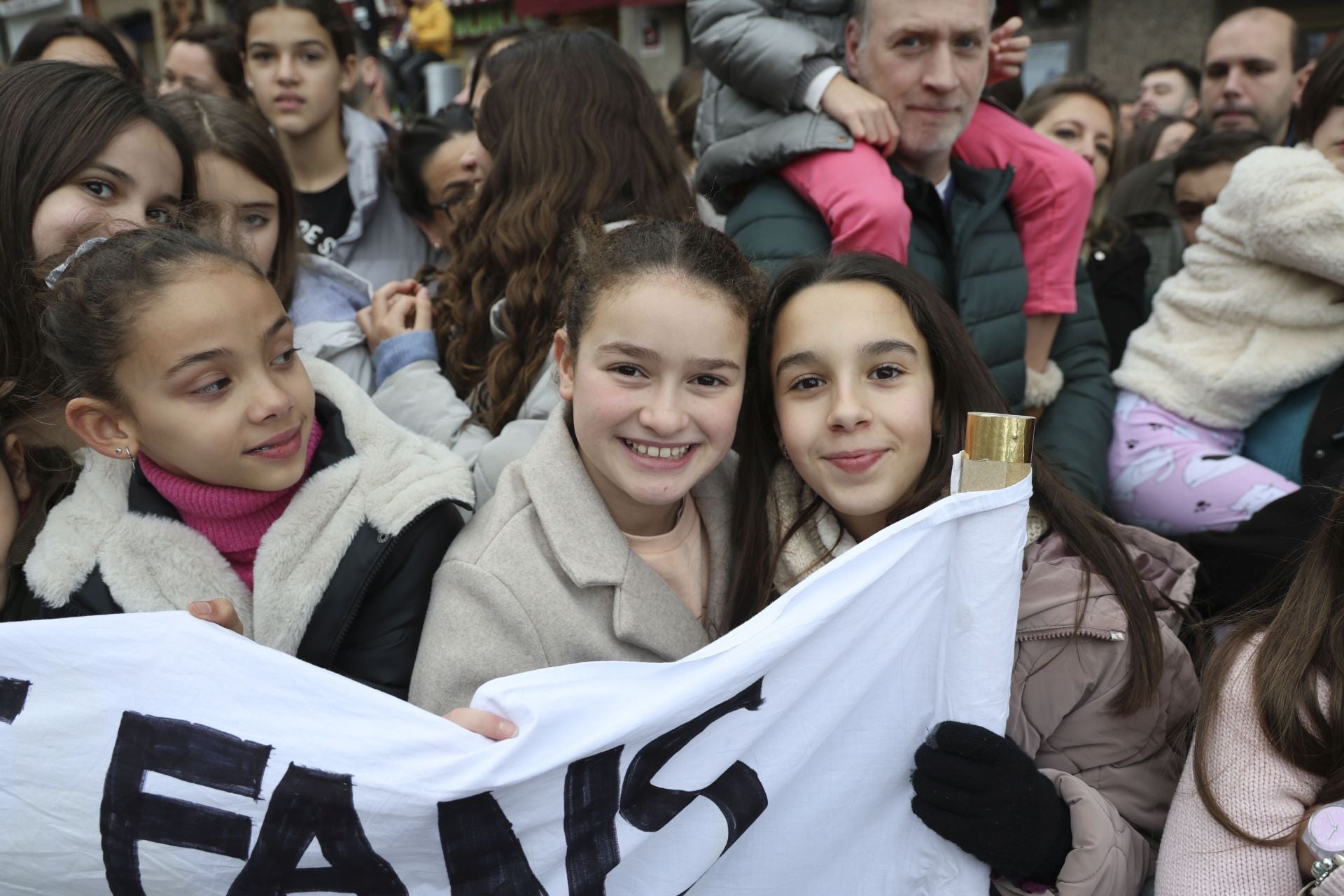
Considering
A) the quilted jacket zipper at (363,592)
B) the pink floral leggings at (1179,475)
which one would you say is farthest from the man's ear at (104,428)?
the pink floral leggings at (1179,475)

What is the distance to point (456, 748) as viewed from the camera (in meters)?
1.55

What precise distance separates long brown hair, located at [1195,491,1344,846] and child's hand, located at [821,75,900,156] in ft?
4.79

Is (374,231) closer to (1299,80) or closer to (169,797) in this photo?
(169,797)

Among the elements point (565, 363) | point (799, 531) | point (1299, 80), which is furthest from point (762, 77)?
point (1299, 80)

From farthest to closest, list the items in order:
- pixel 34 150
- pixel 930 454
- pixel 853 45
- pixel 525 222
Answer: pixel 853 45
pixel 525 222
pixel 34 150
pixel 930 454

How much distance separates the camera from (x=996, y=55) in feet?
10.8

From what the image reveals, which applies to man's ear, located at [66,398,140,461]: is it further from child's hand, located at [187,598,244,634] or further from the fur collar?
child's hand, located at [187,598,244,634]

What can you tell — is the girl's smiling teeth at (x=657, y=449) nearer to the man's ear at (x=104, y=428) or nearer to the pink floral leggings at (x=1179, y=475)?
the man's ear at (x=104, y=428)

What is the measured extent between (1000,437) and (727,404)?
56cm

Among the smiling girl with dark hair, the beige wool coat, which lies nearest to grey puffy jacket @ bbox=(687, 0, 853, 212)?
the smiling girl with dark hair

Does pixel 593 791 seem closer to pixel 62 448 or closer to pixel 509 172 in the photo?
pixel 62 448

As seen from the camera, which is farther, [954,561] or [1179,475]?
[1179,475]

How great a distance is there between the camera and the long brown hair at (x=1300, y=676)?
64.9 inches

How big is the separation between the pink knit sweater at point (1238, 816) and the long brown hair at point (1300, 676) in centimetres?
1
